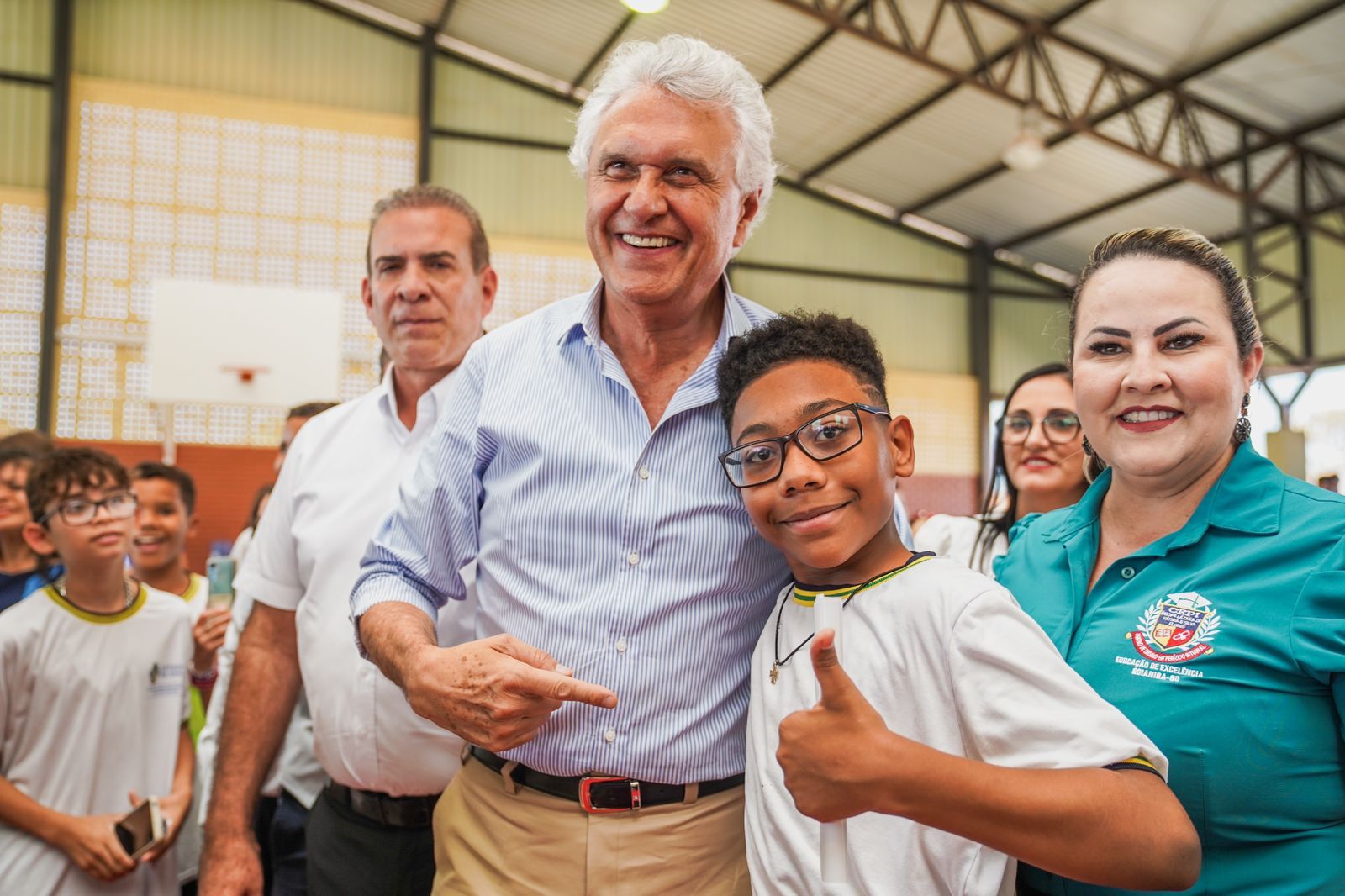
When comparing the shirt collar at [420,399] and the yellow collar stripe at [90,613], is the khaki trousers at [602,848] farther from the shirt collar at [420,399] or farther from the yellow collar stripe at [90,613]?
the yellow collar stripe at [90,613]

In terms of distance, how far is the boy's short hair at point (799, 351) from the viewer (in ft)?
5.26

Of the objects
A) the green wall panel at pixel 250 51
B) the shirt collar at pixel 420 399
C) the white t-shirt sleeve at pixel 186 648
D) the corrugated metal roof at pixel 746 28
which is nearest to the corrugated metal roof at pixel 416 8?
the green wall panel at pixel 250 51

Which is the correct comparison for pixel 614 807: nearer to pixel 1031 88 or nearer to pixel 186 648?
pixel 186 648

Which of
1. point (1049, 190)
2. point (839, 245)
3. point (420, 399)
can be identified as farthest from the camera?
point (839, 245)

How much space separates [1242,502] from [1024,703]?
0.55 metres

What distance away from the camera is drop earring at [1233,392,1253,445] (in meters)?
1.58

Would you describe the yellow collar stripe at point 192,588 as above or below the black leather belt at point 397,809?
above

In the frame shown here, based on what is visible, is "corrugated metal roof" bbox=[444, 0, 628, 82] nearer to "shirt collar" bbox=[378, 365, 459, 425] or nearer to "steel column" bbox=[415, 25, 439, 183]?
"steel column" bbox=[415, 25, 439, 183]

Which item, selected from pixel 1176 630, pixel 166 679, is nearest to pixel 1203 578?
pixel 1176 630

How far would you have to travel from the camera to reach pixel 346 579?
7.28 ft

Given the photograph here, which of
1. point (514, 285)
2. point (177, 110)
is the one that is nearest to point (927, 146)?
point (514, 285)

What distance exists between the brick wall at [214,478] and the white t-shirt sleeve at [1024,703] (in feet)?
32.0

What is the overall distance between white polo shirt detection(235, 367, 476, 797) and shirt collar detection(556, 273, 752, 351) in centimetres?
45

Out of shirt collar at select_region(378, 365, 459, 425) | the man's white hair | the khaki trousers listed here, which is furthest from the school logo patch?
shirt collar at select_region(378, 365, 459, 425)
